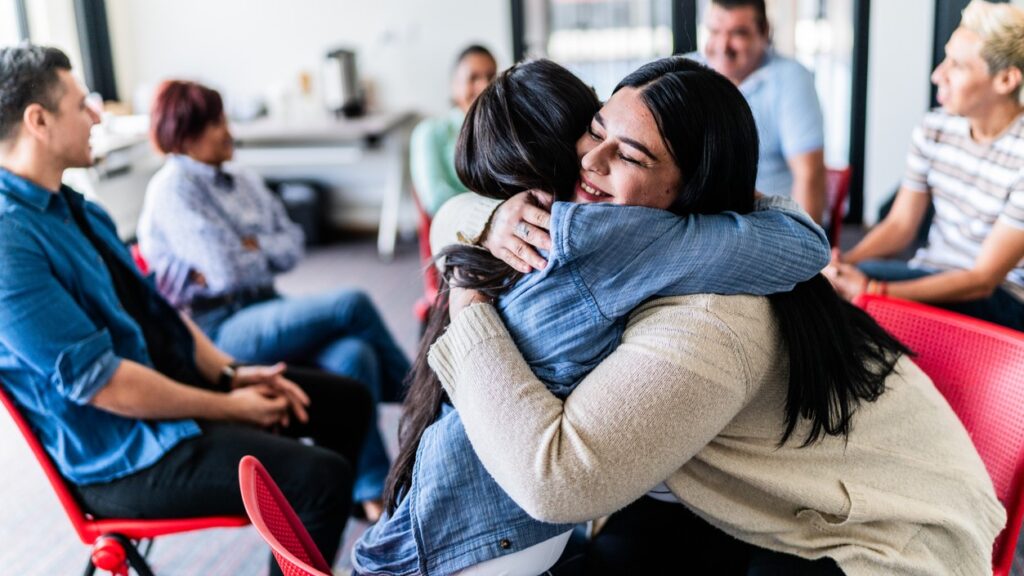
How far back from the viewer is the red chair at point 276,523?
43.7 inches

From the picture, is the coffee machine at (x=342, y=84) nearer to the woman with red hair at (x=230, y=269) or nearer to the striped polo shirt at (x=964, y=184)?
the woman with red hair at (x=230, y=269)

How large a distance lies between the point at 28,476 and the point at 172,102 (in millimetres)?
1380

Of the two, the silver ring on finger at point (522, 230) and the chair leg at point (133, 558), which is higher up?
the silver ring on finger at point (522, 230)

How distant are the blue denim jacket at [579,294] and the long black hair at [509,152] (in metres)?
0.07

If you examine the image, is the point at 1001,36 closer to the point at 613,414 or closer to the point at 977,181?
the point at 977,181

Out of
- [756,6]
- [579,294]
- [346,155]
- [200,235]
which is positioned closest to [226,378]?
[200,235]

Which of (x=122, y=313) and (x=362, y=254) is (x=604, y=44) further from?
(x=122, y=313)

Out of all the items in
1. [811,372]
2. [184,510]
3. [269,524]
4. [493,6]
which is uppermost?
[493,6]

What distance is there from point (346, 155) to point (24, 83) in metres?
3.25

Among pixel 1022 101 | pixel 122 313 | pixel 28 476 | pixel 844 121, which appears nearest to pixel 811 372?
pixel 122 313

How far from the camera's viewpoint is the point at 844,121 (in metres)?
5.13

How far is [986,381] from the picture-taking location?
1563mm

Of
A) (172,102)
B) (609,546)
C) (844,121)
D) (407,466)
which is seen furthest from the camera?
(844,121)

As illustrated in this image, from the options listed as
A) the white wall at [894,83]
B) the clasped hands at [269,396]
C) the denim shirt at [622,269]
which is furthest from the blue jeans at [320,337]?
the white wall at [894,83]
